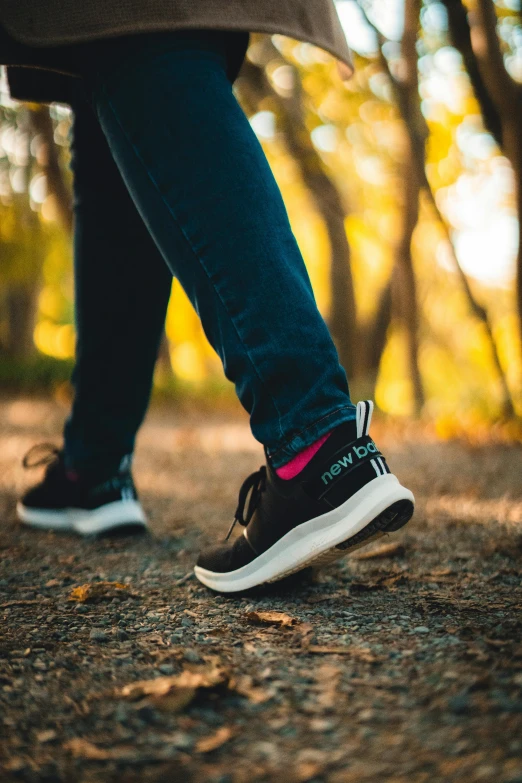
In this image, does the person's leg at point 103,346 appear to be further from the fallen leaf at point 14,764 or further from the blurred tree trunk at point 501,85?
the blurred tree trunk at point 501,85

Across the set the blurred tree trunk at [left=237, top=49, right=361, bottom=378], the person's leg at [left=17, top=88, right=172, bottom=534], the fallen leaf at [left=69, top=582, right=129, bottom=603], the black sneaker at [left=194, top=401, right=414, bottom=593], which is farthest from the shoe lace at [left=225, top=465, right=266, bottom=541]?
the blurred tree trunk at [left=237, top=49, right=361, bottom=378]

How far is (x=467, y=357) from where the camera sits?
19.9m

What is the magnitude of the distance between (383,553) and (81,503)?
0.84m

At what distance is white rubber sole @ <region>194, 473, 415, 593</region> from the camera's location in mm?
1038

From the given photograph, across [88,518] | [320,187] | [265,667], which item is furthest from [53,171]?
[265,667]

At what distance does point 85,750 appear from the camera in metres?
0.71

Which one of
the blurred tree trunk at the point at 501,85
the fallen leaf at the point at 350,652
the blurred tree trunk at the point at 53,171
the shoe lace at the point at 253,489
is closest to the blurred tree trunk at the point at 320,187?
the blurred tree trunk at the point at 53,171

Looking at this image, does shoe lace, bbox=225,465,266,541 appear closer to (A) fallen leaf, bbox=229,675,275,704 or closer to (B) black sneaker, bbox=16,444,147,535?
(A) fallen leaf, bbox=229,675,275,704

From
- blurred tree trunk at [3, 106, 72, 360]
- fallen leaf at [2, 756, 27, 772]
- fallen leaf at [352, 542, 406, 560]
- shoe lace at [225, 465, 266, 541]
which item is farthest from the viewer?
blurred tree trunk at [3, 106, 72, 360]

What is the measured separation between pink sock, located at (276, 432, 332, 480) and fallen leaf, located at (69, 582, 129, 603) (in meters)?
0.43

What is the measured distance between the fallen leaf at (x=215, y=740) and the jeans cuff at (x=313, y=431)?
460 millimetres

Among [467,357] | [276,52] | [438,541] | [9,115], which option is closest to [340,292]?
[276,52]

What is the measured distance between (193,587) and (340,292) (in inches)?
248

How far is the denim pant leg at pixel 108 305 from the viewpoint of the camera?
5.27ft
